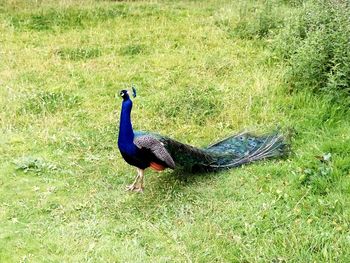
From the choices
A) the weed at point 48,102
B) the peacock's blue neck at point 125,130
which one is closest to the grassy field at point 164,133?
the weed at point 48,102

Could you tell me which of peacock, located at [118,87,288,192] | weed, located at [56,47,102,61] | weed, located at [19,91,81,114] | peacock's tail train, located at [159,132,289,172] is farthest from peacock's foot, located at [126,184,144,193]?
weed, located at [56,47,102,61]

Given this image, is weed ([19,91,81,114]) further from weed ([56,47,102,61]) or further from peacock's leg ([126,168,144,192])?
peacock's leg ([126,168,144,192])

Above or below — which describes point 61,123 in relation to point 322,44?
below

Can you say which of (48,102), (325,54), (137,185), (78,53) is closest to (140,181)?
(137,185)

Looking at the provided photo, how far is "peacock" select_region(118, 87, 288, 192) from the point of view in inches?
212

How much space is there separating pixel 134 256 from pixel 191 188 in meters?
1.18

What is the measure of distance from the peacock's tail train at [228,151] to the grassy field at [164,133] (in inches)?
5.0

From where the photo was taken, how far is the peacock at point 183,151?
539 centimetres

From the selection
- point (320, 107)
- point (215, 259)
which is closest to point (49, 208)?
point (215, 259)

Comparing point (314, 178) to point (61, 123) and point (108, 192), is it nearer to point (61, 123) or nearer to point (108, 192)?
point (108, 192)

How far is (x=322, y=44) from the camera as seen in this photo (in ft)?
24.3

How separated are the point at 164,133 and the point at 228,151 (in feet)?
3.56

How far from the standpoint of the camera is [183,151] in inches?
223

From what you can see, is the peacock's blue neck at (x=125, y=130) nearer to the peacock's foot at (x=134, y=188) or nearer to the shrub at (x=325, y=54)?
the peacock's foot at (x=134, y=188)
